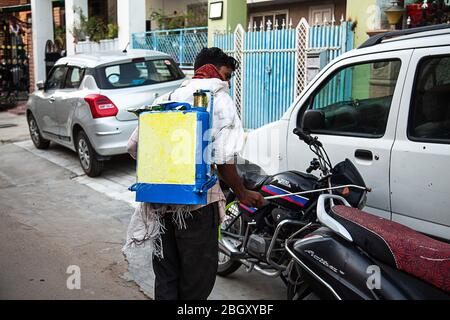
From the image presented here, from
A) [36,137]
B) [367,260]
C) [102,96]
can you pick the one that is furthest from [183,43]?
[367,260]

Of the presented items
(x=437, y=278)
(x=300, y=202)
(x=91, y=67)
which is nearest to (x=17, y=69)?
(x=91, y=67)

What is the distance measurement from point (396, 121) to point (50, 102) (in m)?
6.76

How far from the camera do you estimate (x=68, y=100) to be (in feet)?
26.0

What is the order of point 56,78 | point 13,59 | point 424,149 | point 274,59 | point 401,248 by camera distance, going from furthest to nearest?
point 13,59 < point 56,78 < point 274,59 < point 424,149 < point 401,248

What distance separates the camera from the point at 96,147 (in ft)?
23.7

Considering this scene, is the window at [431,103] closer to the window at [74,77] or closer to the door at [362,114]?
the door at [362,114]

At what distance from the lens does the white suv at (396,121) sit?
3141 mm

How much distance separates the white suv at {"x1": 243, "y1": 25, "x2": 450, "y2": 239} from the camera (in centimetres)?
314

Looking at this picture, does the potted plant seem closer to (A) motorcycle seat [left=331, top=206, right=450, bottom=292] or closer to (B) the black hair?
(B) the black hair

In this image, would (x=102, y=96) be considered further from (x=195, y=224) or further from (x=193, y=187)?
(x=193, y=187)

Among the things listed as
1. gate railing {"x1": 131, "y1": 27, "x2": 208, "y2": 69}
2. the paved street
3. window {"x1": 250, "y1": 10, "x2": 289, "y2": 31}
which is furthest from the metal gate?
the paved street

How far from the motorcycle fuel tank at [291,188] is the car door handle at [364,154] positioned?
0.38 metres

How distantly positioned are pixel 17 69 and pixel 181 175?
681 inches

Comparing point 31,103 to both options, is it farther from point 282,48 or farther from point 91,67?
point 282,48
